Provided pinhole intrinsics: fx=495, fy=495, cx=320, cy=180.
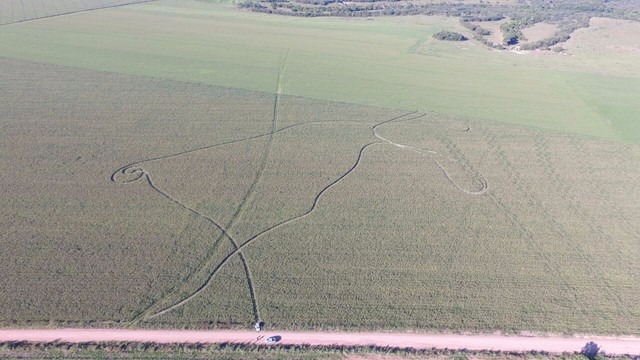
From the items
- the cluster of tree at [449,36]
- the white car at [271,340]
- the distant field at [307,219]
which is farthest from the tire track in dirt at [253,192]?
the cluster of tree at [449,36]

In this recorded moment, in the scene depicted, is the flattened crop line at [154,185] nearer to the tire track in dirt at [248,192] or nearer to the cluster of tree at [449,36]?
the tire track in dirt at [248,192]

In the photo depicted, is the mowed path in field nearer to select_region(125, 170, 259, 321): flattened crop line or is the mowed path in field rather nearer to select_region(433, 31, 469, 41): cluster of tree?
select_region(125, 170, 259, 321): flattened crop line

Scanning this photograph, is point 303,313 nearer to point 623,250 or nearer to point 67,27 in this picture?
point 623,250

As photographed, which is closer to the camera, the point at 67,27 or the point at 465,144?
the point at 465,144

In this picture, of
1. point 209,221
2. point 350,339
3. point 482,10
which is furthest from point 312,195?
point 482,10

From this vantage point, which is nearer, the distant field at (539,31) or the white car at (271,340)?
the white car at (271,340)

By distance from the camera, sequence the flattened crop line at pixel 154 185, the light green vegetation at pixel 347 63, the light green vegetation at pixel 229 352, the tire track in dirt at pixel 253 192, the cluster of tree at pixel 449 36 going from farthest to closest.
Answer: the cluster of tree at pixel 449 36 → the light green vegetation at pixel 347 63 → the tire track in dirt at pixel 253 192 → the flattened crop line at pixel 154 185 → the light green vegetation at pixel 229 352

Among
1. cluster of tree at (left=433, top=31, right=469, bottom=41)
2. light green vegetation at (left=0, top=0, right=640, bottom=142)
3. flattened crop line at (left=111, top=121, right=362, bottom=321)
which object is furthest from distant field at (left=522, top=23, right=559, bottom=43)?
flattened crop line at (left=111, top=121, right=362, bottom=321)

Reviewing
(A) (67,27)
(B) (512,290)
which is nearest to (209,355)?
(B) (512,290)
